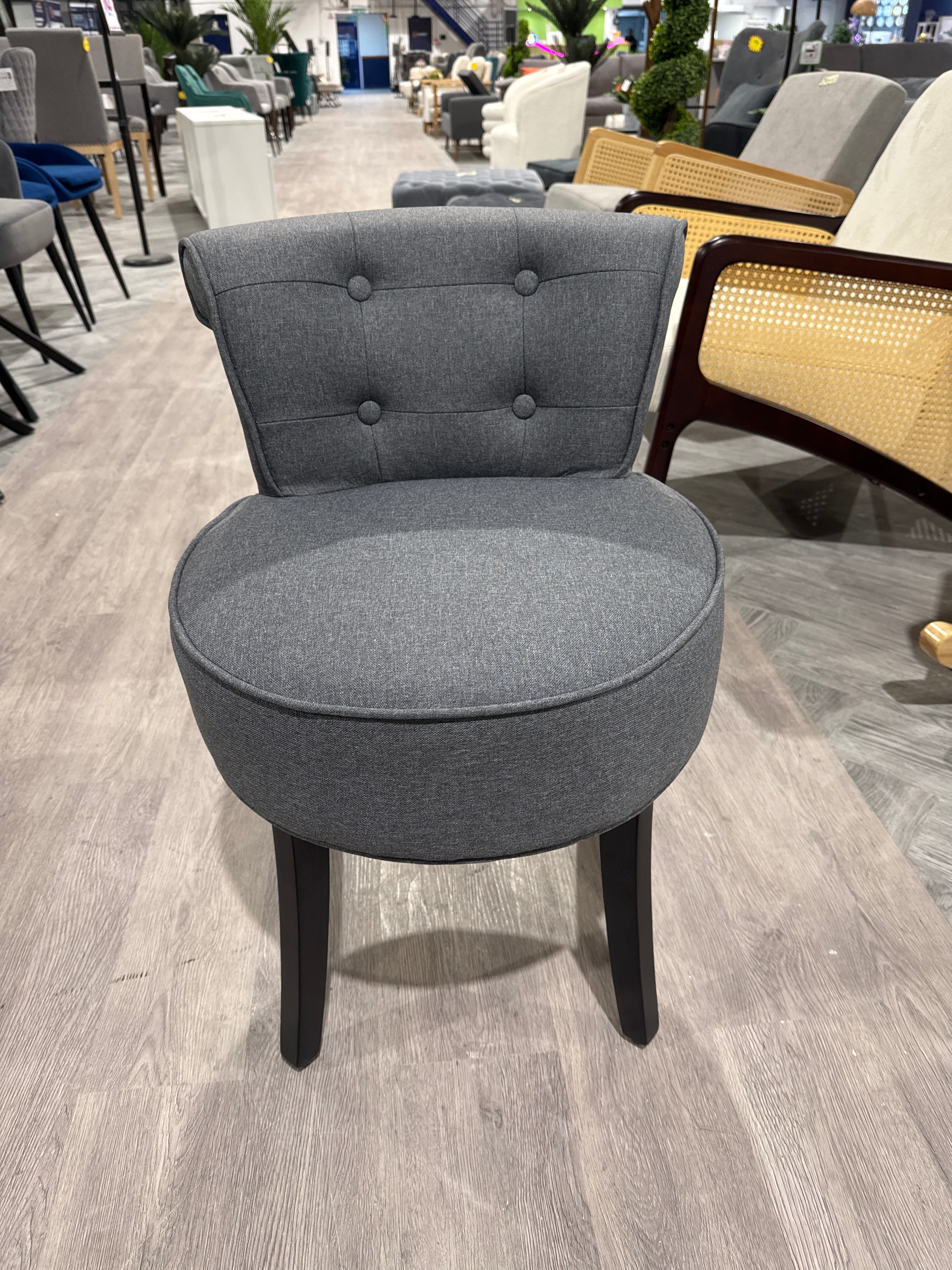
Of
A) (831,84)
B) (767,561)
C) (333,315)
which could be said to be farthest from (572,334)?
(831,84)

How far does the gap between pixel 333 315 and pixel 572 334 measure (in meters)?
0.26

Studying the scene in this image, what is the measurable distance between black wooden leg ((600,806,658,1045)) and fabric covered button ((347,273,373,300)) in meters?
0.62

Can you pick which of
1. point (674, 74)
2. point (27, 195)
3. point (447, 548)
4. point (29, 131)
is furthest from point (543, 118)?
point (447, 548)

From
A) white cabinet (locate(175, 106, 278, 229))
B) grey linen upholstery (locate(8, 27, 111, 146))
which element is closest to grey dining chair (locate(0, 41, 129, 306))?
grey linen upholstery (locate(8, 27, 111, 146))

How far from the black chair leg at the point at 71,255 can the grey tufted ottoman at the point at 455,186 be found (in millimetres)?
1264

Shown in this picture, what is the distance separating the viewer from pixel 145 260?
15.3ft

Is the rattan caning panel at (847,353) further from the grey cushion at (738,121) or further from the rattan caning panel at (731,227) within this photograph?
the grey cushion at (738,121)

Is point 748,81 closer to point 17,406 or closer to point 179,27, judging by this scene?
point 17,406

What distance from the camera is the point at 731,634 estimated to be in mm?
1631

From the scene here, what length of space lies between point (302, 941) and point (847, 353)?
1423 mm

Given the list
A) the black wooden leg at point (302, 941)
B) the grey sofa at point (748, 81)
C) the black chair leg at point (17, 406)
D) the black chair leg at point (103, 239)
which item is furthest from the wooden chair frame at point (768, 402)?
the grey sofa at point (748, 81)

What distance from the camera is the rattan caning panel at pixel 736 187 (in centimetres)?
255

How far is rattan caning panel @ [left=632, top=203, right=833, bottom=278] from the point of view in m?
2.14

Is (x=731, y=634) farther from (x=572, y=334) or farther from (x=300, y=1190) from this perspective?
(x=300, y=1190)
